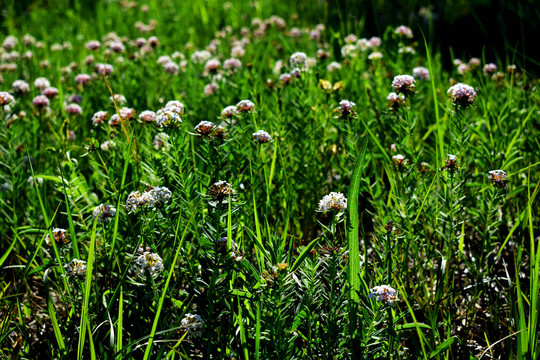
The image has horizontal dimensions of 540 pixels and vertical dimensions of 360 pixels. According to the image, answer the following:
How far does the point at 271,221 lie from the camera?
2516 mm

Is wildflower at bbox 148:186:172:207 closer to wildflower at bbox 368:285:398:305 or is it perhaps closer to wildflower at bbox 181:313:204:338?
wildflower at bbox 181:313:204:338

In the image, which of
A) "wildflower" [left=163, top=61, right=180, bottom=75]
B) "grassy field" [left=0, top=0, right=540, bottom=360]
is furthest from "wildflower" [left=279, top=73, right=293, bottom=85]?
"wildflower" [left=163, top=61, right=180, bottom=75]

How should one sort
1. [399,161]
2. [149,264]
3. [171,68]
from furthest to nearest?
[171,68]
[399,161]
[149,264]

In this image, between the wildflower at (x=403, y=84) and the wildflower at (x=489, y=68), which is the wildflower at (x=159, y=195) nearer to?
the wildflower at (x=403, y=84)

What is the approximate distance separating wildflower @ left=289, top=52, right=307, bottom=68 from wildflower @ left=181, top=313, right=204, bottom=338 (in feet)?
5.68

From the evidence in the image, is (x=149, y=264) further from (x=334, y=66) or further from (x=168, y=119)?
(x=334, y=66)

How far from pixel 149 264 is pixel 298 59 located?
1.76m

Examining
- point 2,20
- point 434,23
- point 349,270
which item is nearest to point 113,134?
point 349,270

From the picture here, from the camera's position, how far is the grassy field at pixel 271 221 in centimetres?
163

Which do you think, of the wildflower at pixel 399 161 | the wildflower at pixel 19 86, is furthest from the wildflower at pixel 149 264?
the wildflower at pixel 19 86

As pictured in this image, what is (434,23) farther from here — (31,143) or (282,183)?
(31,143)

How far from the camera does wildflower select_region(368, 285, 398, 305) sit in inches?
59.4

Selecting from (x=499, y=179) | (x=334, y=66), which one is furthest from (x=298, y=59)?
(x=499, y=179)

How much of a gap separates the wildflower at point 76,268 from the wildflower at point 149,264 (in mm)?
232
